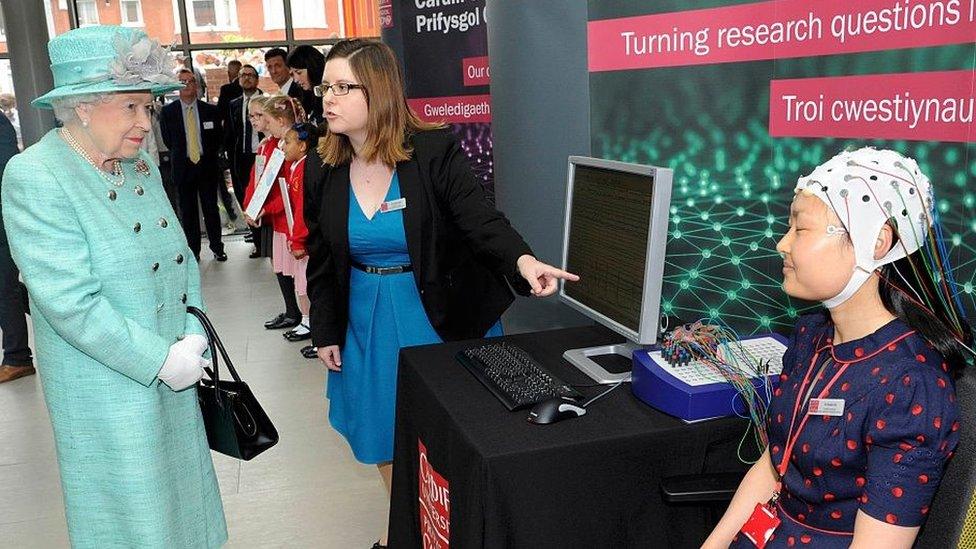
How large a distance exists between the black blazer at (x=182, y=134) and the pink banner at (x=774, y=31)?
18.5 feet

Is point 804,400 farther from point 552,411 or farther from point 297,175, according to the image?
point 297,175

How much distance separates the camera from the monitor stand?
200cm

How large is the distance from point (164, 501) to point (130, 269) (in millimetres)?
527

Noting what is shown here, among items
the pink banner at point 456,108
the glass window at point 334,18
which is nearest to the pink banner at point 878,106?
the pink banner at point 456,108

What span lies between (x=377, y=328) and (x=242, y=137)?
4.90 metres

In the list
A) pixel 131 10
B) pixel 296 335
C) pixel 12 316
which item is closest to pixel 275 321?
pixel 296 335

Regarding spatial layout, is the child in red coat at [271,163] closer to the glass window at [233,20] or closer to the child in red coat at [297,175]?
the child in red coat at [297,175]

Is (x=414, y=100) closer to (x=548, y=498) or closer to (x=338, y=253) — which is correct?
(x=338, y=253)

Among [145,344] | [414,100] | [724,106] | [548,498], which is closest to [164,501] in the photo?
[145,344]

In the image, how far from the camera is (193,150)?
304 inches

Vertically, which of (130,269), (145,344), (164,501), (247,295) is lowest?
(247,295)

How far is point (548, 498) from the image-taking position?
5.45 ft

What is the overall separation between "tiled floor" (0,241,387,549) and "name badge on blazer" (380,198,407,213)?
1.19 metres

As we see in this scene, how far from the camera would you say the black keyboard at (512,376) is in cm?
186
